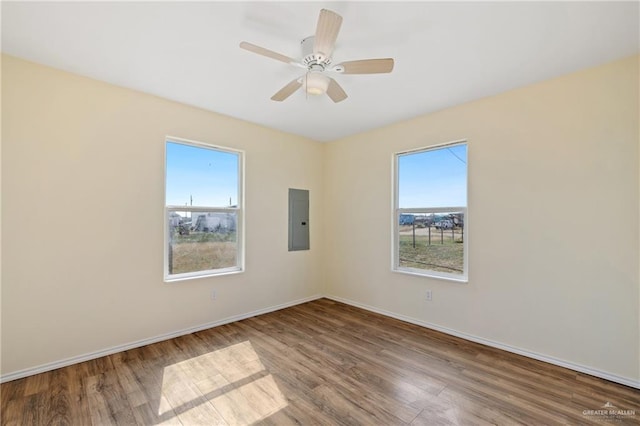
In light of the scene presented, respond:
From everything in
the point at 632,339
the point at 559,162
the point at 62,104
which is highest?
the point at 62,104

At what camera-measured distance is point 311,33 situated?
78.1 inches

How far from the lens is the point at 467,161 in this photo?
3135 mm

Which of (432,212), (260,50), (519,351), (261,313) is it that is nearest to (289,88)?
(260,50)

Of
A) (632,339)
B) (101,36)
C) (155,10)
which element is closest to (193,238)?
(101,36)

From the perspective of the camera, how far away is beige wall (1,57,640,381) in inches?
89.2

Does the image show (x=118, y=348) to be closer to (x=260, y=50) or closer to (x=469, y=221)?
(x=260, y=50)

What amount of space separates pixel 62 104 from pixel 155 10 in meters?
1.44

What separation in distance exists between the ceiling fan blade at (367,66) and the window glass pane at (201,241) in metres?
2.41

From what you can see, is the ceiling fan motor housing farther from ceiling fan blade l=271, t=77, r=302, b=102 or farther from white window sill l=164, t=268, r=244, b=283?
white window sill l=164, t=268, r=244, b=283

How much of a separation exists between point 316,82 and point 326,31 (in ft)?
2.15

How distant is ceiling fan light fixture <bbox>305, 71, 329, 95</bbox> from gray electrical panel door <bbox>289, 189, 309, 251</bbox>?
2073 millimetres

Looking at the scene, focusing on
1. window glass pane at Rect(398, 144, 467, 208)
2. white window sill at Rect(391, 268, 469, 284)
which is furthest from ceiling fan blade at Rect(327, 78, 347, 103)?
white window sill at Rect(391, 268, 469, 284)

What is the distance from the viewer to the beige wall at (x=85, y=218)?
7.48ft

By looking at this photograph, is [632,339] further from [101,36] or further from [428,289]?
[101,36]
